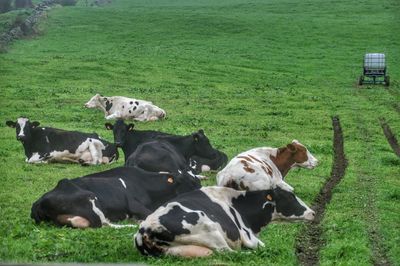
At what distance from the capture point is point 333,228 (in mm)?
13398

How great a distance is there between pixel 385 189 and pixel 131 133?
6805 millimetres

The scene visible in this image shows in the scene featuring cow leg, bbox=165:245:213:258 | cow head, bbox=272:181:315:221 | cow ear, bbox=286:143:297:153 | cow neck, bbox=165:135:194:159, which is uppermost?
cow leg, bbox=165:245:213:258

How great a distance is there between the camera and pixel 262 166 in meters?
16.3

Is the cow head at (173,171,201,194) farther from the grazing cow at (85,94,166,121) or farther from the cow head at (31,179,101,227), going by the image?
the grazing cow at (85,94,166,121)

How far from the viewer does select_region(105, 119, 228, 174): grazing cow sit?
65.2 ft

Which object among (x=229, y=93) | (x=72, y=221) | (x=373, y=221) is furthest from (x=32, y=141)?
(x=229, y=93)

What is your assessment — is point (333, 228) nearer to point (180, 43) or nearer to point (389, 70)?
point (389, 70)

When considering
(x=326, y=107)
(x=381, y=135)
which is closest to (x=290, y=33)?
(x=326, y=107)

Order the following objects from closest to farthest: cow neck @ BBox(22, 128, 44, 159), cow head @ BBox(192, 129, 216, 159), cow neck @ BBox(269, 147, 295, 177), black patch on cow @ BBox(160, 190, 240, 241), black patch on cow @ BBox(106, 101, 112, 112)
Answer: black patch on cow @ BBox(160, 190, 240, 241), cow neck @ BBox(269, 147, 295, 177), cow head @ BBox(192, 129, 216, 159), cow neck @ BBox(22, 128, 44, 159), black patch on cow @ BBox(106, 101, 112, 112)

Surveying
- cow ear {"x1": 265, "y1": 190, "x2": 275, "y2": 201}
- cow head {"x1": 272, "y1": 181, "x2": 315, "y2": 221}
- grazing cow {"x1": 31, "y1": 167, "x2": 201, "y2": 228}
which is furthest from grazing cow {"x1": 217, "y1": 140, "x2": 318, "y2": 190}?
cow ear {"x1": 265, "y1": 190, "x2": 275, "y2": 201}

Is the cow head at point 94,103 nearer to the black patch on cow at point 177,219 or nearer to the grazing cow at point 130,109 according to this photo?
the grazing cow at point 130,109

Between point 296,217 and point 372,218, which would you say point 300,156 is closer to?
point 372,218

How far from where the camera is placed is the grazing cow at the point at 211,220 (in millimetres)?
10875

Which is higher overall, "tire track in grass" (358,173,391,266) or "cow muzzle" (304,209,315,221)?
"cow muzzle" (304,209,315,221)
